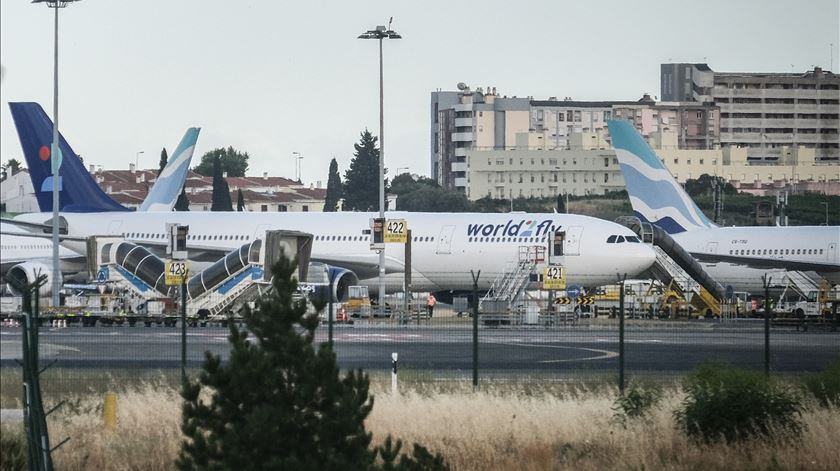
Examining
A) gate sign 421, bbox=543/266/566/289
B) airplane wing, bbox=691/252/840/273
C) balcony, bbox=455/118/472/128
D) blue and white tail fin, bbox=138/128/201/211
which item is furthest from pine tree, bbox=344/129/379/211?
gate sign 421, bbox=543/266/566/289

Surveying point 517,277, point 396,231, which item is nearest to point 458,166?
point 517,277

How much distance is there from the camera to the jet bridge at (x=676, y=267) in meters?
54.4

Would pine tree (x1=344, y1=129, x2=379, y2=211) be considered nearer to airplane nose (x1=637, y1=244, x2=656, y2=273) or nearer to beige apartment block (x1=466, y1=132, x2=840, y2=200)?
beige apartment block (x1=466, y1=132, x2=840, y2=200)

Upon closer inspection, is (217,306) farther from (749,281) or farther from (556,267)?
(749,281)

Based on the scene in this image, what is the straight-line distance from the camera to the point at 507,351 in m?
31.0

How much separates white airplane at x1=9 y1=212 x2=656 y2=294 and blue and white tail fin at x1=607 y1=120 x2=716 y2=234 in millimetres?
9362

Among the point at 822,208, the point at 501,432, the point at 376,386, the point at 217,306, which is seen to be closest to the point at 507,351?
the point at 376,386

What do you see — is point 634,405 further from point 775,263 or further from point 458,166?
point 458,166

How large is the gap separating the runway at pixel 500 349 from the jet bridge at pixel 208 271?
26.4ft

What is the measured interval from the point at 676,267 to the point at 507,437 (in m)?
38.1

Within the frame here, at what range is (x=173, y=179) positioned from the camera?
83.7 m

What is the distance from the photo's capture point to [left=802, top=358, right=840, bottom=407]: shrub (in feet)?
70.9

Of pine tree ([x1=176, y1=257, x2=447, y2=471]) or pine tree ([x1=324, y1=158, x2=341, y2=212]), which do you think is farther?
pine tree ([x1=324, y1=158, x2=341, y2=212])

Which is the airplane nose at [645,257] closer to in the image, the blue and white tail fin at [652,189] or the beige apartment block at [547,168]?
the blue and white tail fin at [652,189]
